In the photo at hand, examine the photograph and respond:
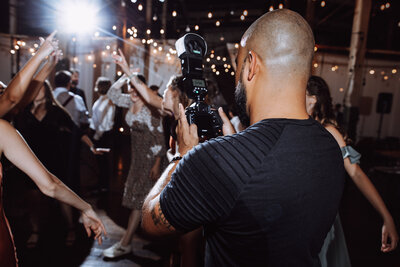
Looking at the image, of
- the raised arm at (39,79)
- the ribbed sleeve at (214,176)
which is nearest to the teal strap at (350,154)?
the ribbed sleeve at (214,176)

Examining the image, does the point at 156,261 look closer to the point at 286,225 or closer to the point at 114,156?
the point at 286,225

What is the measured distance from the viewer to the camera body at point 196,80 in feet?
3.83

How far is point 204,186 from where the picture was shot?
75 cm

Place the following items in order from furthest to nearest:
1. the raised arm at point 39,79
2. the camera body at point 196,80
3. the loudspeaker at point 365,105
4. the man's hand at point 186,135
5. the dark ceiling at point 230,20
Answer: the loudspeaker at point 365,105
the dark ceiling at point 230,20
the raised arm at point 39,79
the camera body at point 196,80
the man's hand at point 186,135

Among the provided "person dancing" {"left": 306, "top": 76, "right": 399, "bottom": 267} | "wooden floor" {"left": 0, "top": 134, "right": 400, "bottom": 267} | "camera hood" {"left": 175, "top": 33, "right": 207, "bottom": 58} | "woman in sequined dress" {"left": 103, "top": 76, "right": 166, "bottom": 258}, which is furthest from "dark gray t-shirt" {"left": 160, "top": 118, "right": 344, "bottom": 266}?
"woman in sequined dress" {"left": 103, "top": 76, "right": 166, "bottom": 258}

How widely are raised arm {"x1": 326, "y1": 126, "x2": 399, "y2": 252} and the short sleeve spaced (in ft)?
4.63

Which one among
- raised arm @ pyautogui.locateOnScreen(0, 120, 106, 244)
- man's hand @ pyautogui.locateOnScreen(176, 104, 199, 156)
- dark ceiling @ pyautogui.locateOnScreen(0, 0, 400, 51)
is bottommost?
raised arm @ pyautogui.locateOnScreen(0, 120, 106, 244)

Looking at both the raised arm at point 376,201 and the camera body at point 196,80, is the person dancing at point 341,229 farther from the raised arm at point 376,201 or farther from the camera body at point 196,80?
the camera body at point 196,80

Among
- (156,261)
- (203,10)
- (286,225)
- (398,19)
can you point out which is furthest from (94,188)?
(398,19)

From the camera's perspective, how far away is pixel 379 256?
318 centimetres

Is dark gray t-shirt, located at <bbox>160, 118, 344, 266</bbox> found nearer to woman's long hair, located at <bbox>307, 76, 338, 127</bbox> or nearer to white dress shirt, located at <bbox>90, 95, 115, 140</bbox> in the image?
woman's long hair, located at <bbox>307, 76, 338, 127</bbox>

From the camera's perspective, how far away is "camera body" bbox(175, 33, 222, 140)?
1.17m

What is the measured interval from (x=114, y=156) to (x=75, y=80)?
6.77ft

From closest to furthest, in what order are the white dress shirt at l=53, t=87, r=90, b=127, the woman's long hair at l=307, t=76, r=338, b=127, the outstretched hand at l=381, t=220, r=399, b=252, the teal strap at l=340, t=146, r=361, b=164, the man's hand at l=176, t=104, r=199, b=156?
the man's hand at l=176, t=104, r=199, b=156
the outstretched hand at l=381, t=220, r=399, b=252
the teal strap at l=340, t=146, r=361, b=164
the woman's long hair at l=307, t=76, r=338, b=127
the white dress shirt at l=53, t=87, r=90, b=127
